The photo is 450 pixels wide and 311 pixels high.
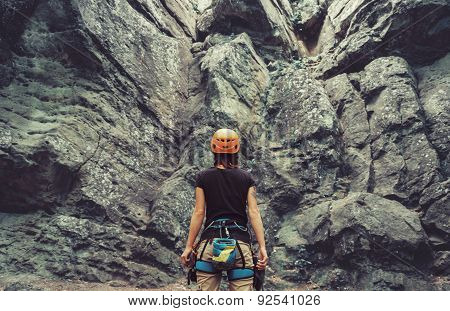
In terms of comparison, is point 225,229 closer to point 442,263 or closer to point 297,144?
point 442,263

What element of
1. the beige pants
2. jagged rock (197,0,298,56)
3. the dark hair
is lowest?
the beige pants

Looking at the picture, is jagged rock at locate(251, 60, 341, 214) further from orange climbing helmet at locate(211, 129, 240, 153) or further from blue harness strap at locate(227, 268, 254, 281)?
blue harness strap at locate(227, 268, 254, 281)

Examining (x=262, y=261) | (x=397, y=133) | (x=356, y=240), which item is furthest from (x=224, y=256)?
(x=397, y=133)

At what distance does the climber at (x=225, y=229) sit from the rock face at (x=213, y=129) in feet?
23.7

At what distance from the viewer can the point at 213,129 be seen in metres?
15.2

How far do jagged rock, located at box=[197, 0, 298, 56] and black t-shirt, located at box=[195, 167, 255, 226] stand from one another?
1579 centimetres

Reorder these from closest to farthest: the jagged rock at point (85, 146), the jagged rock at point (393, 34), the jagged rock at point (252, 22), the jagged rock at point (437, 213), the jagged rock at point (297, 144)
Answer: the jagged rock at point (85, 146)
the jagged rock at point (437, 213)
the jagged rock at point (297, 144)
the jagged rock at point (393, 34)
the jagged rock at point (252, 22)

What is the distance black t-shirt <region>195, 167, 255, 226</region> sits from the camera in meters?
5.13

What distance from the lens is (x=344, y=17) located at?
19.8 metres

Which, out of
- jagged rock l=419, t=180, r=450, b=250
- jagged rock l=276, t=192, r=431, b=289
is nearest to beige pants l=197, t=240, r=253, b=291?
jagged rock l=276, t=192, r=431, b=289

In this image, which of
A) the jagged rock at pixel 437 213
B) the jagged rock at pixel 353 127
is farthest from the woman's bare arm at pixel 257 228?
the jagged rock at pixel 353 127

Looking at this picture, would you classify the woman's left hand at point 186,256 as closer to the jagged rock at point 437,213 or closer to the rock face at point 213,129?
the rock face at point 213,129

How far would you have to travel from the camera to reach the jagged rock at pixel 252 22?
19594 millimetres

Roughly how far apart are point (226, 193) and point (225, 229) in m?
0.46
